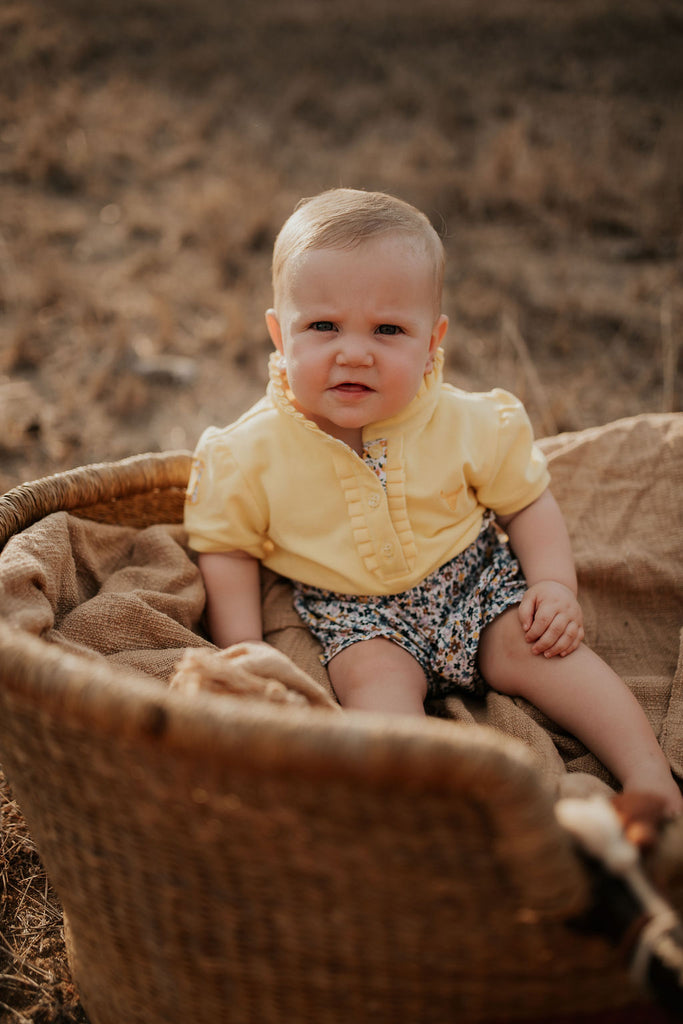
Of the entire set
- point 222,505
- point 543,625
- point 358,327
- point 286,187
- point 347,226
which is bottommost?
point 543,625

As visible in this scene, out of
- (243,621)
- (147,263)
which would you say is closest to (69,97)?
(147,263)

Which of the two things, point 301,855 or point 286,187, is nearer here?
point 301,855

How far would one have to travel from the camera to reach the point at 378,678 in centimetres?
164

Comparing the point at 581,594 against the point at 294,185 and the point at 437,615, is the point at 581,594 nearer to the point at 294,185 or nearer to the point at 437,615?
the point at 437,615

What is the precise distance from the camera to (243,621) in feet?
5.83

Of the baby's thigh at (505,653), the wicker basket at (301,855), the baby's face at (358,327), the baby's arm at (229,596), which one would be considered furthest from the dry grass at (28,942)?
the baby's face at (358,327)

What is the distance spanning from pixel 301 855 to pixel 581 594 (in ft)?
3.98

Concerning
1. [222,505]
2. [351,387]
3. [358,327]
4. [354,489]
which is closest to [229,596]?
[222,505]

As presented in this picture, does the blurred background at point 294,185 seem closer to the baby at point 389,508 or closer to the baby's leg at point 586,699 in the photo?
the baby at point 389,508

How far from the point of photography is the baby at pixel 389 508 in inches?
61.4

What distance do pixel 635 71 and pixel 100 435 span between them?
490cm

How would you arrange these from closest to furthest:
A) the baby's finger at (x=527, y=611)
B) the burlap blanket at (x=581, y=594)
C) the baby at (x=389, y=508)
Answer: the burlap blanket at (x=581, y=594)
the baby at (x=389, y=508)
the baby's finger at (x=527, y=611)

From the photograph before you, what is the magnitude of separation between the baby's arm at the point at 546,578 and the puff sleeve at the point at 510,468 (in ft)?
0.12

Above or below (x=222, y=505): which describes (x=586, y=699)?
below
